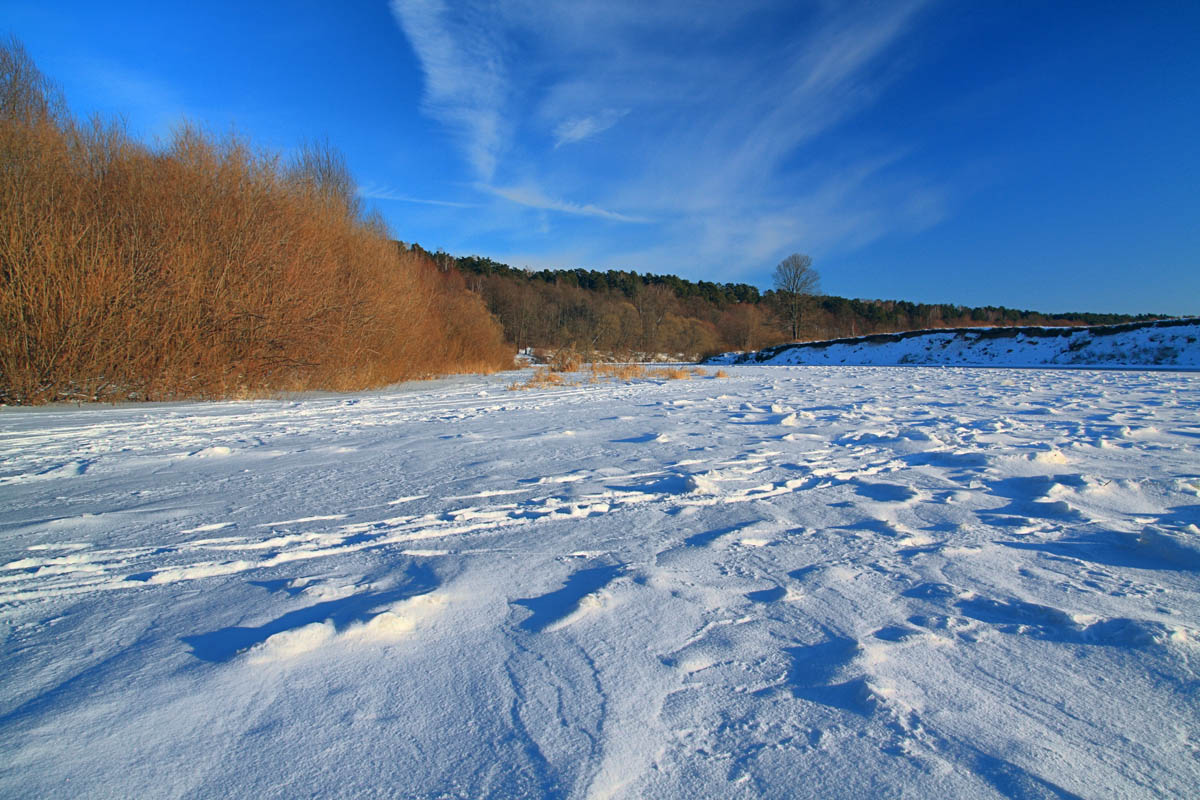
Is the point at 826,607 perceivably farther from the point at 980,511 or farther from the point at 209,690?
the point at 209,690

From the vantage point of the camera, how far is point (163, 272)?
8.88 m

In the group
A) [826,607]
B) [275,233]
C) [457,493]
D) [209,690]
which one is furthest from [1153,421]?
[275,233]

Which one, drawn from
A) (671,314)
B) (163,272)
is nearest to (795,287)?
(671,314)

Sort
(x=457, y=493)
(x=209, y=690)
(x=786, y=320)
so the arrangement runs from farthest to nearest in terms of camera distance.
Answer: (x=786, y=320), (x=457, y=493), (x=209, y=690)

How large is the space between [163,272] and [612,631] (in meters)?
10.4

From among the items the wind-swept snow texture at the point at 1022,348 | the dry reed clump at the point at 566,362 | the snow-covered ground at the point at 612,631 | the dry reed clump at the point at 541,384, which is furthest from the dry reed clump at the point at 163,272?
the wind-swept snow texture at the point at 1022,348

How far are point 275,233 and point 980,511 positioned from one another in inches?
479

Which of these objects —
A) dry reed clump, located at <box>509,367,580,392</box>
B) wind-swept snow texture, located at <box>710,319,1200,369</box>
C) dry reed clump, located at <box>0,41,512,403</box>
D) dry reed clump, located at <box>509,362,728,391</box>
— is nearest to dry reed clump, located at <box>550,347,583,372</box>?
dry reed clump, located at <box>509,362,728,391</box>

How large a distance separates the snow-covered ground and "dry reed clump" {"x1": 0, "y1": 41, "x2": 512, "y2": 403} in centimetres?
632

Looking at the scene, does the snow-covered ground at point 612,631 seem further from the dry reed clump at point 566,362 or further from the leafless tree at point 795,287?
the leafless tree at point 795,287

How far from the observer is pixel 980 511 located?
2.54m

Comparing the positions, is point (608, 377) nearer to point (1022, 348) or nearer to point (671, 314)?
point (1022, 348)

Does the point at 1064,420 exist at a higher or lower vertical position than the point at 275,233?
lower

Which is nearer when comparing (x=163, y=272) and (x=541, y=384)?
(x=163, y=272)
